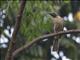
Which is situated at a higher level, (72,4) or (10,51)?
(72,4)

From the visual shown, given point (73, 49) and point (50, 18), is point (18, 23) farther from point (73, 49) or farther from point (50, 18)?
point (73, 49)

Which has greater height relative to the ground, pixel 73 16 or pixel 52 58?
pixel 73 16

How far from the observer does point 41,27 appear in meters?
5.21

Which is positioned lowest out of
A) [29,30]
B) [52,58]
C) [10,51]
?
[10,51]

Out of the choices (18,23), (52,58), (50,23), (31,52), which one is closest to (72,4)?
(52,58)

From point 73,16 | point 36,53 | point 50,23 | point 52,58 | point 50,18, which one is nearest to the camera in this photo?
point 50,18

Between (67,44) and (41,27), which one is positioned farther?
(67,44)

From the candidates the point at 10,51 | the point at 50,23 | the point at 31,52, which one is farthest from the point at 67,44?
the point at 10,51

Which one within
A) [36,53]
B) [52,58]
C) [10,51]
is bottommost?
[10,51]

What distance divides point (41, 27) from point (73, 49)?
16.5 ft

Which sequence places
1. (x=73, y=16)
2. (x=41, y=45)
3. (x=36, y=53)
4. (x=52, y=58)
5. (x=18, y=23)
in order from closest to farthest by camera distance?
(x=18, y=23)
(x=36, y=53)
(x=41, y=45)
(x=52, y=58)
(x=73, y=16)

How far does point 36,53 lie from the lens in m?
9.61

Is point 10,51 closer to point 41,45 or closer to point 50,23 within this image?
point 50,23

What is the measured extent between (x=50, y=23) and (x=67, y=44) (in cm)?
471
